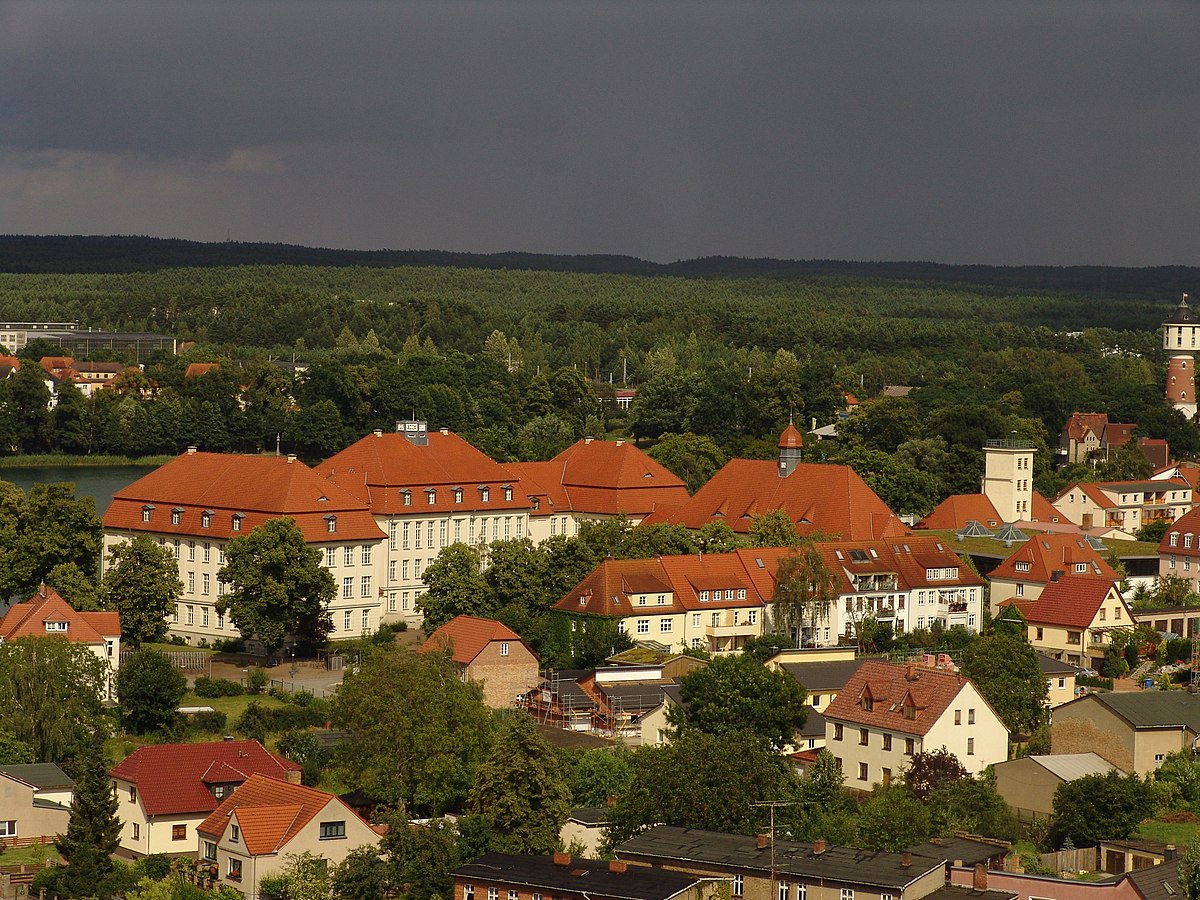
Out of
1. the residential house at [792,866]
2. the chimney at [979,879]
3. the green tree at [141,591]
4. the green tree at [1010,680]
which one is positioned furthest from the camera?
the green tree at [141,591]

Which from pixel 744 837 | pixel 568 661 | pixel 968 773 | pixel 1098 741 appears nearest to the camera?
pixel 744 837

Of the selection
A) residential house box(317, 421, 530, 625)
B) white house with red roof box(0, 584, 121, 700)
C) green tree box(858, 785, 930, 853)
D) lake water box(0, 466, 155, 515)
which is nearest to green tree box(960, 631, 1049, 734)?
green tree box(858, 785, 930, 853)

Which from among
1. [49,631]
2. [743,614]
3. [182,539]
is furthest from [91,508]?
[743,614]

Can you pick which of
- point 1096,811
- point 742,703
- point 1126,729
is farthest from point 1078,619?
point 1096,811

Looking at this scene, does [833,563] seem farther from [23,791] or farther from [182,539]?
[23,791]

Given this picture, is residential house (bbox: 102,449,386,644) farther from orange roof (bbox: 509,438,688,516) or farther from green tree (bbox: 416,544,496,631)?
orange roof (bbox: 509,438,688,516)

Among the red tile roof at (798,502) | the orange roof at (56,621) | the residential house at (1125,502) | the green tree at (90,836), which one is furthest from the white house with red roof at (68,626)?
the residential house at (1125,502)

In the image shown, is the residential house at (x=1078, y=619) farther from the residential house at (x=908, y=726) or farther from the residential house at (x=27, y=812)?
the residential house at (x=27, y=812)
